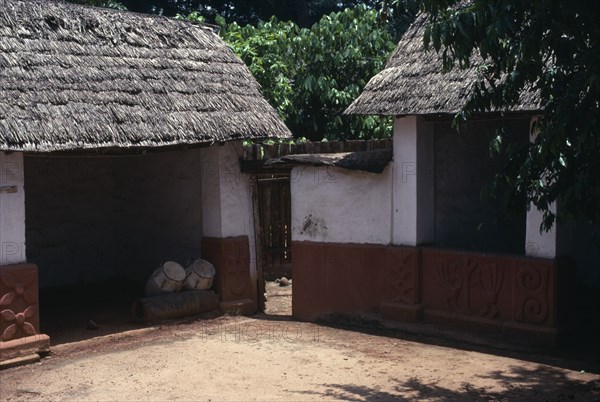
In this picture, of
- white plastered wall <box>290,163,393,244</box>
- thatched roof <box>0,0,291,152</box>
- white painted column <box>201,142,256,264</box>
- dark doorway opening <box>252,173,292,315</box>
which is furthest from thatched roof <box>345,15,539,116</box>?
dark doorway opening <box>252,173,292,315</box>

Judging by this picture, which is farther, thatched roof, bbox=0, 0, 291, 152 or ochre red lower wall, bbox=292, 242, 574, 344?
thatched roof, bbox=0, 0, 291, 152

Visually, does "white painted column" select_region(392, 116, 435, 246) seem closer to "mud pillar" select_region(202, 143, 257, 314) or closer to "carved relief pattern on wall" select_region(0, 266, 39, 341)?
"mud pillar" select_region(202, 143, 257, 314)

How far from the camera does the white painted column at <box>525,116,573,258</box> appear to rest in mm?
8469

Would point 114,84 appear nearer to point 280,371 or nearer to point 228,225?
point 228,225

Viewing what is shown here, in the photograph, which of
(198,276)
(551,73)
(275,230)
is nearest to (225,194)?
(198,276)

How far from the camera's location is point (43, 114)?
8.80 m

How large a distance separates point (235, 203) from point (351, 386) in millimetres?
4091

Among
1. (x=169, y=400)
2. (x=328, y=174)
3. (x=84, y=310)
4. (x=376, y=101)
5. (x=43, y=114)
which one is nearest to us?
(x=169, y=400)

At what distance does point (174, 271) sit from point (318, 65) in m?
Result: 5.86

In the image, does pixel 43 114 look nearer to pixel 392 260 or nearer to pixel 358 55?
pixel 392 260

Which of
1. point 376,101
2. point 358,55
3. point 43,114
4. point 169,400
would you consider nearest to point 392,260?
point 376,101

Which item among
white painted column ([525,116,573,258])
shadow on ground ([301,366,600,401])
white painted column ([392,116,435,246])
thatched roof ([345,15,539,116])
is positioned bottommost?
shadow on ground ([301,366,600,401])

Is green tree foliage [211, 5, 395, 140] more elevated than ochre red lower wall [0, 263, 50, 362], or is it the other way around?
green tree foliage [211, 5, 395, 140]

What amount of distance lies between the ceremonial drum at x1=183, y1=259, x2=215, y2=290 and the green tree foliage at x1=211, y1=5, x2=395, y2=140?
14.9ft
